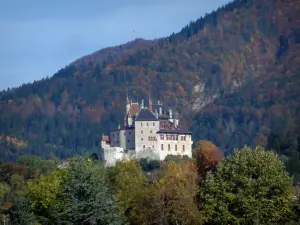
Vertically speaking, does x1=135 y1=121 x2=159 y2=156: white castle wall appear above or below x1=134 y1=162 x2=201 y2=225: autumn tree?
above

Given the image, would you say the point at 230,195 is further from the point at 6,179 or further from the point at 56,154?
the point at 56,154

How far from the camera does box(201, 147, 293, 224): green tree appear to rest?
176ft

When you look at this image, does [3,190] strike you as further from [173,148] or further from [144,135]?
[173,148]

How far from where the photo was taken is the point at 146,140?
9862 cm

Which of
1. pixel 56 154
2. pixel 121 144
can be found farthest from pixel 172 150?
pixel 56 154

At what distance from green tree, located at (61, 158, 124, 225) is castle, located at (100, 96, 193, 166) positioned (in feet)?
164

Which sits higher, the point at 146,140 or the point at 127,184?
the point at 146,140

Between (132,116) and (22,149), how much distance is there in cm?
9517

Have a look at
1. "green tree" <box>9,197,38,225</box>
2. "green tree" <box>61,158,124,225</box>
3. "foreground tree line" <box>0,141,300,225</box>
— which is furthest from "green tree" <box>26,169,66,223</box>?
"green tree" <box>61,158,124,225</box>

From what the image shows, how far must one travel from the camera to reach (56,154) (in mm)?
192875

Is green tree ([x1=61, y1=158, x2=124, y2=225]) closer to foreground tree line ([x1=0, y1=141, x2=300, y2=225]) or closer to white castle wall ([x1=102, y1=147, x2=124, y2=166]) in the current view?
foreground tree line ([x1=0, y1=141, x2=300, y2=225])

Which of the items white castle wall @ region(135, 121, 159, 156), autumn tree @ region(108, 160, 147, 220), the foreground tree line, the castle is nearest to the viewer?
the foreground tree line

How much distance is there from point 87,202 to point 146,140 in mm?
52485

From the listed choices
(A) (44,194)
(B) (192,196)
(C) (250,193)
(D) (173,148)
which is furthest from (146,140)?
(C) (250,193)
